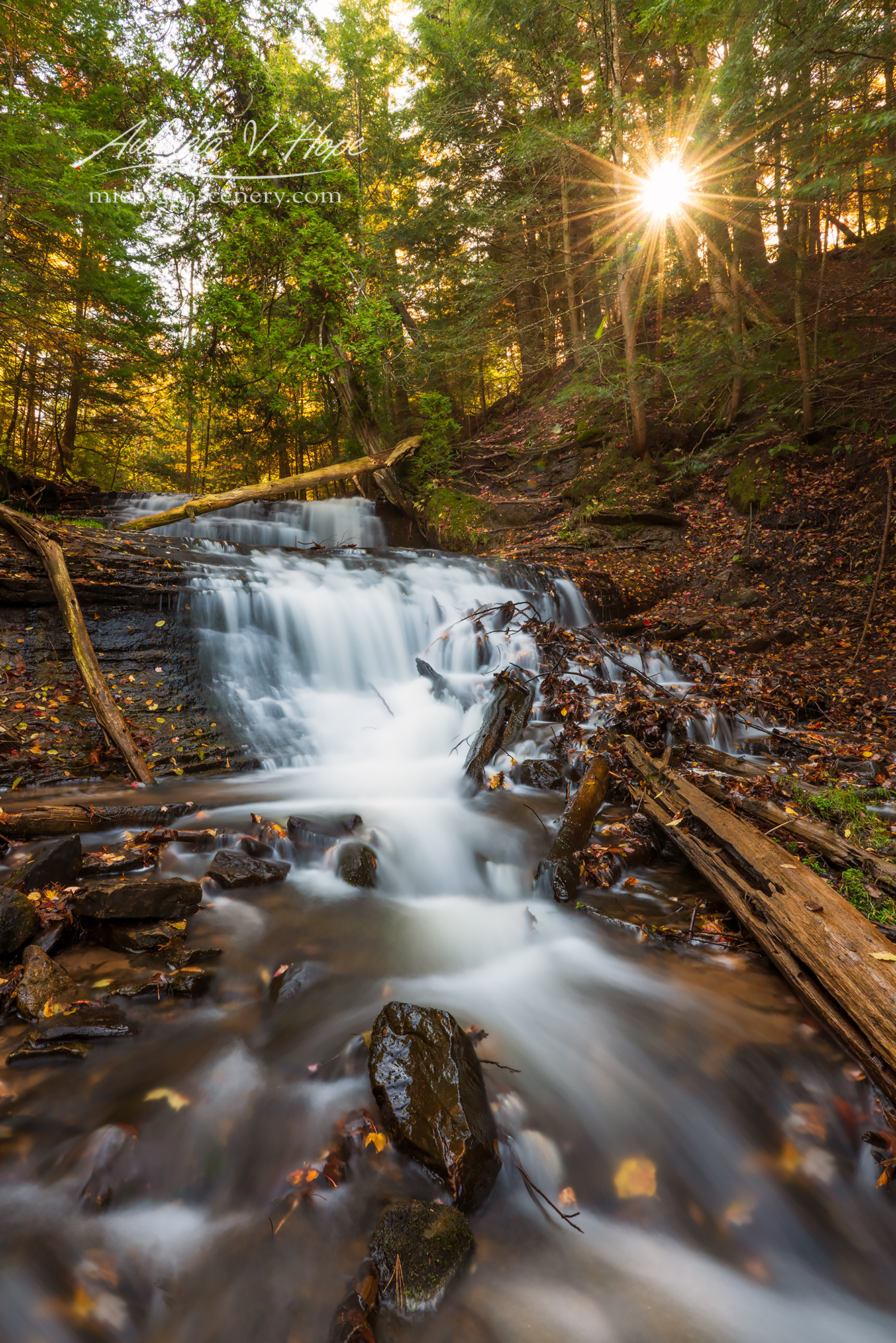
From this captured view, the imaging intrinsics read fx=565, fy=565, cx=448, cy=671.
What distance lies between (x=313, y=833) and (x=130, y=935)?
4.72 feet

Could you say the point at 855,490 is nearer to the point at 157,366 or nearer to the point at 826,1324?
the point at 826,1324

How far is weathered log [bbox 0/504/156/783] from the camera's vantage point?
5.18m

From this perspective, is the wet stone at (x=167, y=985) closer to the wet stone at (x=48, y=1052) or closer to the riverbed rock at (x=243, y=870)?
the wet stone at (x=48, y=1052)

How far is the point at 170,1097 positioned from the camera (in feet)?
7.54

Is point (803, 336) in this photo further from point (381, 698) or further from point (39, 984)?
point (39, 984)

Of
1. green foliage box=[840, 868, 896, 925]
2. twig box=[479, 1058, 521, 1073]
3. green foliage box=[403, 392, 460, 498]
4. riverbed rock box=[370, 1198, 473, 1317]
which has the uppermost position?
green foliage box=[403, 392, 460, 498]

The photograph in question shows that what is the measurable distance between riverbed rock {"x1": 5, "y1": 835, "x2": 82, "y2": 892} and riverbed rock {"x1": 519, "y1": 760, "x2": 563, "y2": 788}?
11.9 feet

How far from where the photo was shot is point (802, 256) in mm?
10148

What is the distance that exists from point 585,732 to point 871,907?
3.25 m

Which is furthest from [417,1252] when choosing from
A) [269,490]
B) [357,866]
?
[269,490]

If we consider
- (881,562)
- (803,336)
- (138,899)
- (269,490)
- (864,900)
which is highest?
(803,336)

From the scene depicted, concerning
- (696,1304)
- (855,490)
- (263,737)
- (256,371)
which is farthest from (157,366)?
(696,1304)

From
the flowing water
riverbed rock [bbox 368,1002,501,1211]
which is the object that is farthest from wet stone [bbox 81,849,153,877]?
riverbed rock [bbox 368,1002,501,1211]

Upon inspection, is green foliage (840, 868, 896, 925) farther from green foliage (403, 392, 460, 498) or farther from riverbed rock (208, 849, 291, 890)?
green foliage (403, 392, 460, 498)
